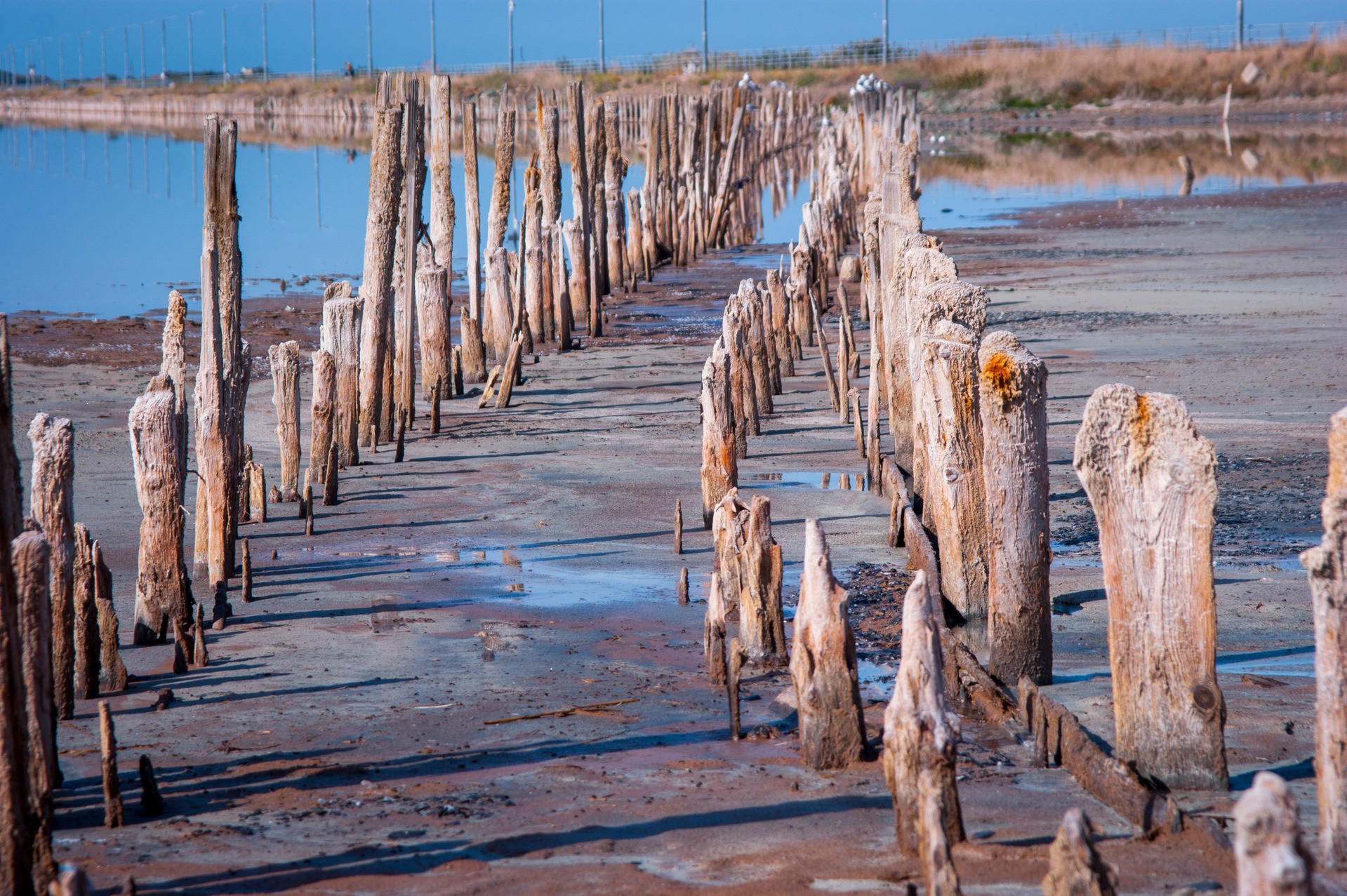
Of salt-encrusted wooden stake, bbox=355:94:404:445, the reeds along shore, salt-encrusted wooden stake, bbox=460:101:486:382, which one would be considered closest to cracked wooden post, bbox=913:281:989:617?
the reeds along shore

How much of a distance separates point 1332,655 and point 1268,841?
1200mm

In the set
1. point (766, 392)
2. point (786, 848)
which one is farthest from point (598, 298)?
point (786, 848)

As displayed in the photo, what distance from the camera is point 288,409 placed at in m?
9.03

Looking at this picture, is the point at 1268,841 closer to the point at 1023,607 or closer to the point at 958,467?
the point at 1023,607

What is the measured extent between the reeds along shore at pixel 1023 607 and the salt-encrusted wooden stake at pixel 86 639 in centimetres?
232

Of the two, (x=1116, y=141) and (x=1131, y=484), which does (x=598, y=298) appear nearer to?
(x=1131, y=484)

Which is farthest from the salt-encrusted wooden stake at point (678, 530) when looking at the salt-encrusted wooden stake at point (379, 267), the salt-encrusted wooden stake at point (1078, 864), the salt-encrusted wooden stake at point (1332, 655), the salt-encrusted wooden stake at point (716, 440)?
the salt-encrusted wooden stake at point (1078, 864)

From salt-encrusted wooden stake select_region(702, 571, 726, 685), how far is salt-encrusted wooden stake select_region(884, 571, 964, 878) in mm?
1556

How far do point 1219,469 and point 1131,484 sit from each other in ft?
17.0

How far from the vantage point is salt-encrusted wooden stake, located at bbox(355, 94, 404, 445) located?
10.2m

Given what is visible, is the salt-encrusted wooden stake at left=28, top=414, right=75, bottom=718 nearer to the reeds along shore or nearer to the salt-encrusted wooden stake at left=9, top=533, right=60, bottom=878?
the salt-encrusted wooden stake at left=9, top=533, right=60, bottom=878

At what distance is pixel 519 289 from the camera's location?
14.0 meters

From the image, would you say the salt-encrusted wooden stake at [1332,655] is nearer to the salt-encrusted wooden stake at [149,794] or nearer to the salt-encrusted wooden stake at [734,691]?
the salt-encrusted wooden stake at [734,691]

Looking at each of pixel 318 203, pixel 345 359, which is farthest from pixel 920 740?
pixel 318 203
